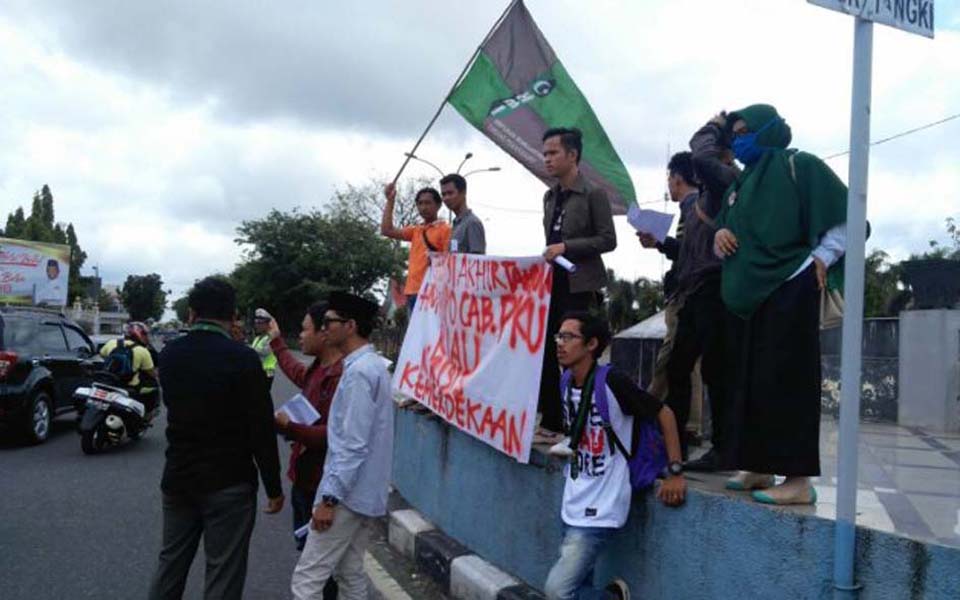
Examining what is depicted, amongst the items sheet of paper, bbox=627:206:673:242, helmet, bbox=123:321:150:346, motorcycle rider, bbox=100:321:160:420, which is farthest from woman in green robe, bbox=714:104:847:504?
helmet, bbox=123:321:150:346

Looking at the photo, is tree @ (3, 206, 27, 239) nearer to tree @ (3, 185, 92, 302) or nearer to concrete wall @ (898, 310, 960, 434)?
tree @ (3, 185, 92, 302)

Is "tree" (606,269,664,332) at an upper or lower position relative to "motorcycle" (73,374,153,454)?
upper

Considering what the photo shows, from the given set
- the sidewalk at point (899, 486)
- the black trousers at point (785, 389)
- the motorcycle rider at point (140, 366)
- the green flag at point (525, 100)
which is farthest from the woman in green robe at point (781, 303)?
the motorcycle rider at point (140, 366)

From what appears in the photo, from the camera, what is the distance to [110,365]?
32.8ft

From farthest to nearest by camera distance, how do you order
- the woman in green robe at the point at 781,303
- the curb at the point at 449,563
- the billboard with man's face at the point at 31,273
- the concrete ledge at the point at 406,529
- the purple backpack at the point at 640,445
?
the billboard with man's face at the point at 31,273 < the concrete ledge at the point at 406,529 < the curb at the point at 449,563 < the purple backpack at the point at 640,445 < the woman in green robe at the point at 781,303

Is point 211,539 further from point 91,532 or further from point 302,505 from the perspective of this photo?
point 91,532

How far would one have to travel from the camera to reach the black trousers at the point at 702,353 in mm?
3781

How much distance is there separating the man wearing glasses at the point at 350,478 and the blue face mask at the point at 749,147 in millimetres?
1854

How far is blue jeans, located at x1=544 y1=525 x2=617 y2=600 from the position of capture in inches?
127

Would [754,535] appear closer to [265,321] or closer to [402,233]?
[265,321]

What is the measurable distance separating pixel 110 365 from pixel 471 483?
22.6 ft

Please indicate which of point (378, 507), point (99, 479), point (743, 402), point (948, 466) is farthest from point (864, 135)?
point (99, 479)

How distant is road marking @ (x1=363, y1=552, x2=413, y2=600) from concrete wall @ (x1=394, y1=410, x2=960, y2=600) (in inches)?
A: 19.1

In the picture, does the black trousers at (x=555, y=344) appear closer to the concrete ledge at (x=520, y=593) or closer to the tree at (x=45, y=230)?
the concrete ledge at (x=520, y=593)
